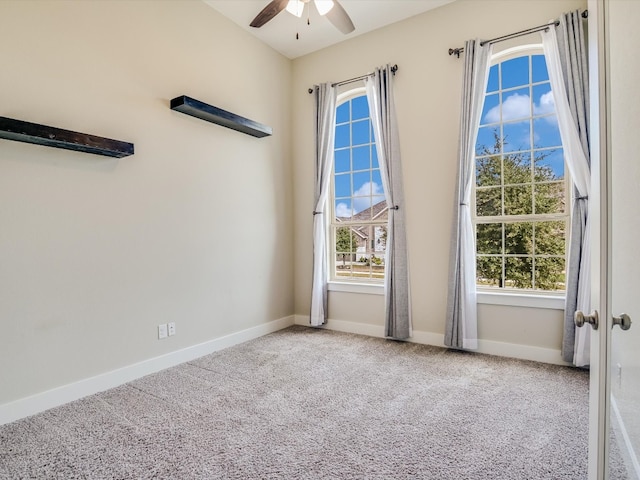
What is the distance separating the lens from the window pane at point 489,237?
354 cm

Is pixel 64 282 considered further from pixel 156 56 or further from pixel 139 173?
pixel 156 56

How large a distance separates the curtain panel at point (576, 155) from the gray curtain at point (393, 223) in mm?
1382

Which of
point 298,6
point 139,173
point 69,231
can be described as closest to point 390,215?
point 298,6

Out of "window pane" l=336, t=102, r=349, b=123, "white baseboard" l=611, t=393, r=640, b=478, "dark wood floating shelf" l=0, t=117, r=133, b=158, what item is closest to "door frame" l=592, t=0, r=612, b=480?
"white baseboard" l=611, t=393, r=640, b=478

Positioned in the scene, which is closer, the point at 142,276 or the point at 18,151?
the point at 18,151

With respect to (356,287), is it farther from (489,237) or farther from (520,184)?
(520,184)

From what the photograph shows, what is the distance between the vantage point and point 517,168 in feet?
11.4

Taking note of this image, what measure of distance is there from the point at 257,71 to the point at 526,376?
3.96 meters

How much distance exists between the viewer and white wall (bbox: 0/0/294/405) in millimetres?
2348

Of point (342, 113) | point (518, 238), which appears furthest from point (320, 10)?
point (518, 238)

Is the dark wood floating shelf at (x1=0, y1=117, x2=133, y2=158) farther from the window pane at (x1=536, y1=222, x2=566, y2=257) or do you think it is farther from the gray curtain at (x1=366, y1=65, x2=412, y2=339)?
the window pane at (x1=536, y1=222, x2=566, y2=257)

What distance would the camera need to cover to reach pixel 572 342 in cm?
300

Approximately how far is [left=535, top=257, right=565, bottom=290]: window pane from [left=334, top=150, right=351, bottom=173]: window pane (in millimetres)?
2244

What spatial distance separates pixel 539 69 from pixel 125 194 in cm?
374
